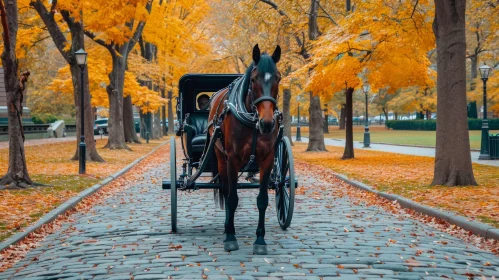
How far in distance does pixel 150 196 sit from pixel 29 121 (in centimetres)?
4084

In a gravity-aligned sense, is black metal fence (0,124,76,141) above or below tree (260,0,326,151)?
below

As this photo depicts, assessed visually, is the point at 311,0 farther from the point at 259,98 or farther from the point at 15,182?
the point at 259,98

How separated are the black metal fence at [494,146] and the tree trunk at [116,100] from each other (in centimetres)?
1835

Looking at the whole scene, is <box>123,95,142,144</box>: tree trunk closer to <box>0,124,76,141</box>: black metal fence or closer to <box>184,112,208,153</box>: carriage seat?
<box>0,124,76,141</box>: black metal fence

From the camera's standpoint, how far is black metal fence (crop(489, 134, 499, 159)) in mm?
24578

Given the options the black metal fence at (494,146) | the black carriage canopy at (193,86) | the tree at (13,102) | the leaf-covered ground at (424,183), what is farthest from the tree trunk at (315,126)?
the black carriage canopy at (193,86)

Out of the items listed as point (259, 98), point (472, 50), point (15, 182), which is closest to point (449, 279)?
point (259, 98)

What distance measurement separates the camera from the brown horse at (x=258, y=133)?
7273mm

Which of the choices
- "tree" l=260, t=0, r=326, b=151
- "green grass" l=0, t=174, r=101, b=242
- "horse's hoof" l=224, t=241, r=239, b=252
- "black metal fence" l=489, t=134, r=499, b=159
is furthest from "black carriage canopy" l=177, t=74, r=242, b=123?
"tree" l=260, t=0, r=326, b=151

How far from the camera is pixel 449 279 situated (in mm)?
6293

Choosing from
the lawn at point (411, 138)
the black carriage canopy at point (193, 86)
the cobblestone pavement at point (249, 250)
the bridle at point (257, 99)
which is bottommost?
the cobblestone pavement at point (249, 250)

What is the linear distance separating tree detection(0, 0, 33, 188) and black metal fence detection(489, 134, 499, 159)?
17.4 metres

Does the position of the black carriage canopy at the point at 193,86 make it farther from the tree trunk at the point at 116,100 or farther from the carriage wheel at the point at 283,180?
the tree trunk at the point at 116,100

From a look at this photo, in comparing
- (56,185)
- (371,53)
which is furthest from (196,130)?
(371,53)
